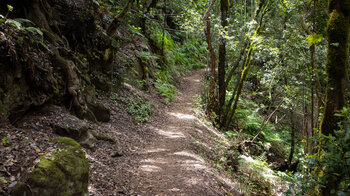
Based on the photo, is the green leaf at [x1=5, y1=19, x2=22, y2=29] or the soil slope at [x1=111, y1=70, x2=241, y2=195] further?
the soil slope at [x1=111, y1=70, x2=241, y2=195]

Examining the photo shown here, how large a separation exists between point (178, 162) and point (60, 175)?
3.76m

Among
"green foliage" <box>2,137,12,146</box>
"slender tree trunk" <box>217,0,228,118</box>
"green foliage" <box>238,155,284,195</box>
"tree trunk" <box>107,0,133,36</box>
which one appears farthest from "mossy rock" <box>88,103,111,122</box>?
"slender tree trunk" <box>217,0,228,118</box>

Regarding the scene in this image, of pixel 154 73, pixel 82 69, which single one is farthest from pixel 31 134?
pixel 154 73

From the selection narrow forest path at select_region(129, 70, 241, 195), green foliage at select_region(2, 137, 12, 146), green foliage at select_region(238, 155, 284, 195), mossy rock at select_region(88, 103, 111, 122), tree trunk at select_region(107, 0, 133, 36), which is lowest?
green foliage at select_region(238, 155, 284, 195)

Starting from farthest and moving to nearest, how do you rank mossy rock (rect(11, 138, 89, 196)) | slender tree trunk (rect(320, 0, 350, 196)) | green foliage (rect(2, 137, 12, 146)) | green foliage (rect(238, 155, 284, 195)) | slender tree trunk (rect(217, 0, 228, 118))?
slender tree trunk (rect(217, 0, 228, 118)) → green foliage (rect(238, 155, 284, 195)) → slender tree trunk (rect(320, 0, 350, 196)) → green foliage (rect(2, 137, 12, 146)) → mossy rock (rect(11, 138, 89, 196))

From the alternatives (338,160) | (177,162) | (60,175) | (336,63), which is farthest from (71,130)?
(336,63)

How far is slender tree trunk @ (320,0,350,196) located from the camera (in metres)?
3.79

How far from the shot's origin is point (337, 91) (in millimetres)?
3805

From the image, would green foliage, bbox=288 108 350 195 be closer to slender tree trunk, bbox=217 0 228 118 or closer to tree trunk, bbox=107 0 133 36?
slender tree trunk, bbox=217 0 228 118

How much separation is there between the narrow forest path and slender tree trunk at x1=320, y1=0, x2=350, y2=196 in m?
3.07

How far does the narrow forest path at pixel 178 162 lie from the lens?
5316mm

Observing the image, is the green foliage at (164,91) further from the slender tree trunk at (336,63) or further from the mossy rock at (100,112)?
the slender tree trunk at (336,63)

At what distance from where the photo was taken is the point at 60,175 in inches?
133

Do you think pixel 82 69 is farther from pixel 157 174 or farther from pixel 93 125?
pixel 157 174
